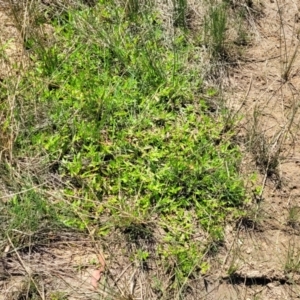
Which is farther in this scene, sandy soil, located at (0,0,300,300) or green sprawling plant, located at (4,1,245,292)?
green sprawling plant, located at (4,1,245,292)

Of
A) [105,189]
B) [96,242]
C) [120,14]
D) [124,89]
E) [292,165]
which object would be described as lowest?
[96,242]

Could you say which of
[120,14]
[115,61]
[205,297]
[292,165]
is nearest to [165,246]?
[205,297]

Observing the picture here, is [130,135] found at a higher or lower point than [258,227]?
higher

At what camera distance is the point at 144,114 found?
317cm

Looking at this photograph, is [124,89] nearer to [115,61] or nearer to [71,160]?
[115,61]

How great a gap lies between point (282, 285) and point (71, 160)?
1.27 m

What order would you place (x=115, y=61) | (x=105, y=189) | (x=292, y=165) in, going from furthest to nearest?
(x=115, y=61) → (x=292, y=165) → (x=105, y=189)

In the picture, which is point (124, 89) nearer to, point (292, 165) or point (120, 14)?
point (120, 14)

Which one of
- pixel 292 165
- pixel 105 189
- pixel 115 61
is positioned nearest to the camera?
pixel 105 189

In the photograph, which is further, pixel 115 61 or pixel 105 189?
pixel 115 61

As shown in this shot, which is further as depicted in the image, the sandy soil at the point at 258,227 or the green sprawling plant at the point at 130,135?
the green sprawling plant at the point at 130,135

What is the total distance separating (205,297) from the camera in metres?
2.74

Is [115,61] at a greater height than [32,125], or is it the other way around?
[115,61]

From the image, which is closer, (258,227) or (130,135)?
(258,227)
